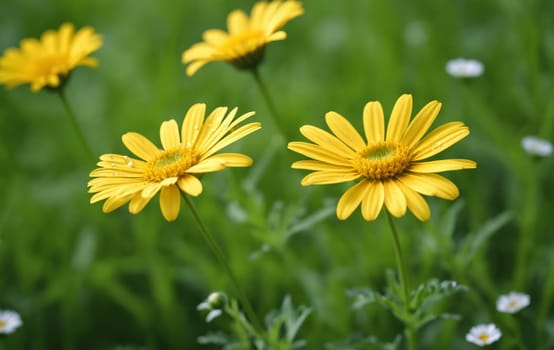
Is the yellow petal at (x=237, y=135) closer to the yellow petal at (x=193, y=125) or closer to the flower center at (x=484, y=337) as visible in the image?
the yellow petal at (x=193, y=125)

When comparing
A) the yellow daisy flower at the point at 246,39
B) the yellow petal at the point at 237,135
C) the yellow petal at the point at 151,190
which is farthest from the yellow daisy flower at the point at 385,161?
the yellow daisy flower at the point at 246,39

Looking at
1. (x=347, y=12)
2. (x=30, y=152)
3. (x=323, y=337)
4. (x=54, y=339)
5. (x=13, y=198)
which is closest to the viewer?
(x=323, y=337)

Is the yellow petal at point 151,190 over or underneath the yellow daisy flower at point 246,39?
underneath

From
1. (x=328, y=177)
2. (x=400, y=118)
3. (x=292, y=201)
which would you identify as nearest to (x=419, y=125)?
(x=400, y=118)

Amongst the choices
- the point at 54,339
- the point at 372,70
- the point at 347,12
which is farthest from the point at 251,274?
the point at 347,12

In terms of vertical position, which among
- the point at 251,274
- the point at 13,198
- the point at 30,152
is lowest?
the point at 251,274

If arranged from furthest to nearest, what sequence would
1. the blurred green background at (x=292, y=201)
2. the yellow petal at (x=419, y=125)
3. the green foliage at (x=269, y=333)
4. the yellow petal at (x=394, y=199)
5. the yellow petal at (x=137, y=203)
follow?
the blurred green background at (x=292, y=201), the green foliage at (x=269, y=333), the yellow petal at (x=419, y=125), the yellow petal at (x=137, y=203), the yellow petal at (x=394, y=199)

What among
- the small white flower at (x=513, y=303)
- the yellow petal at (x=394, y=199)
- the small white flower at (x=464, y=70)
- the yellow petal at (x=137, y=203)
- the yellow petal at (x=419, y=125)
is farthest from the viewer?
the small white flower at (x=464, y=70)

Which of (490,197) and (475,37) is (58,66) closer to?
(490,197)
